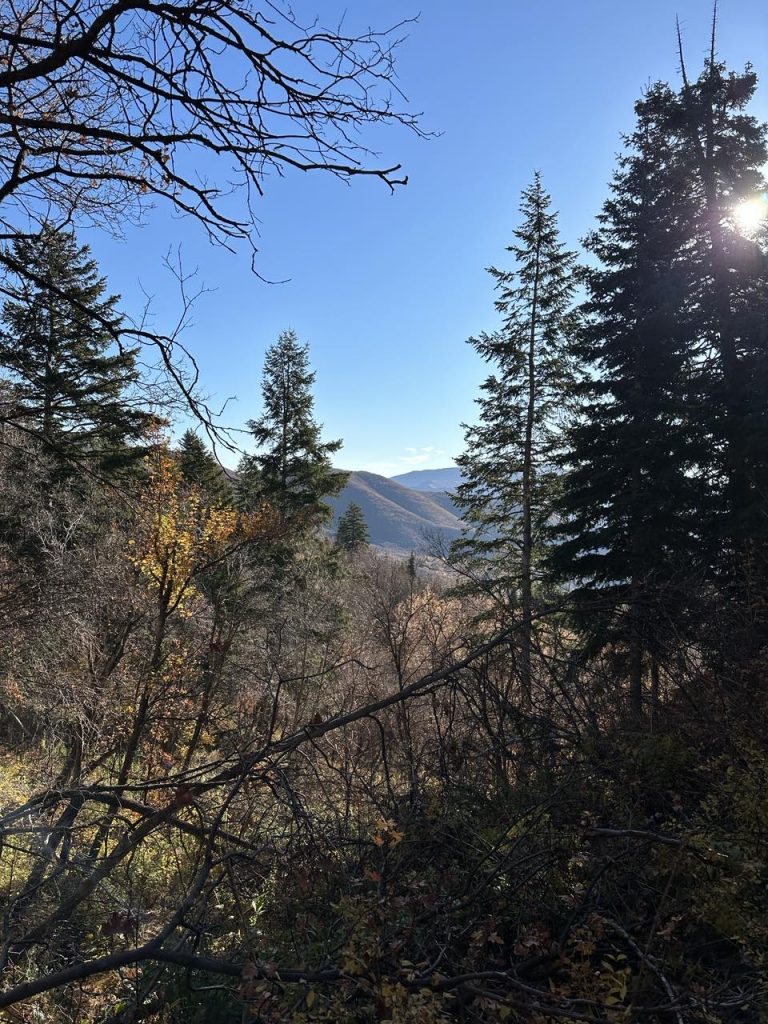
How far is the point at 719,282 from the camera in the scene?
1332cm

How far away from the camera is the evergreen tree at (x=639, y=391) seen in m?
12.8

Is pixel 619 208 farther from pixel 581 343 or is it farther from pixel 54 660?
pixel 54 660

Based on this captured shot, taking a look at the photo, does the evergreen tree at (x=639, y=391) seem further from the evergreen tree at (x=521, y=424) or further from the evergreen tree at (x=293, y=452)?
the evergreen tree at (x=293, y=452)

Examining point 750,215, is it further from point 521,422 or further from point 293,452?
point 293,452

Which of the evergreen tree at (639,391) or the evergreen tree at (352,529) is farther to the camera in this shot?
the evergreen tree at (352,529)

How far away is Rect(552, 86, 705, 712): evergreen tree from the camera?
12758 millimetres

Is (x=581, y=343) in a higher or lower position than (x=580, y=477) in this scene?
higher

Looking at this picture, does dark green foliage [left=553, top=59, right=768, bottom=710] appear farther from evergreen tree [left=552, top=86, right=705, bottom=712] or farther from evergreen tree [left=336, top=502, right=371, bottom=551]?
evergreen tree [left=336, top=502, right=371, bottom=551]

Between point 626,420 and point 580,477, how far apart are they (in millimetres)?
1765

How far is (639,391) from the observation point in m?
13.4

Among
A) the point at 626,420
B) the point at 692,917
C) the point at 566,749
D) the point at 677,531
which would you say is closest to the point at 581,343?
the point at 626,420

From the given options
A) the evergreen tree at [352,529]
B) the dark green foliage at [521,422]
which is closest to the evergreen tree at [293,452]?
the dark green foliage at [521,422]

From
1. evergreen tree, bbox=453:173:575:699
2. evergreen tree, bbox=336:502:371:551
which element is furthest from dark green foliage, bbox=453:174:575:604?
evergreen tree, bbox=336:502:371:551

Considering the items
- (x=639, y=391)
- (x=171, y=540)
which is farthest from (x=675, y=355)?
(x=171, y=540)
